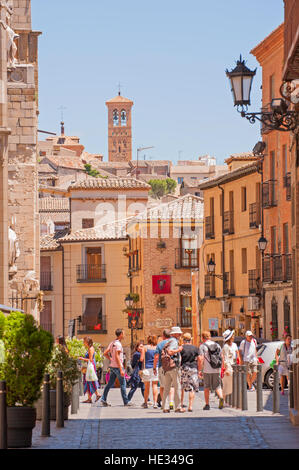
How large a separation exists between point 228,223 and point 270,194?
28.1 feet

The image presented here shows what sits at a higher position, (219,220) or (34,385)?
(219,220)

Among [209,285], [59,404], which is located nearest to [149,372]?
[59,404]

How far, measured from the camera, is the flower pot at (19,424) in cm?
1375

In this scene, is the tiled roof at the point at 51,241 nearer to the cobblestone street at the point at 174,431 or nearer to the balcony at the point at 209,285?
the balcony at the point at 209,285

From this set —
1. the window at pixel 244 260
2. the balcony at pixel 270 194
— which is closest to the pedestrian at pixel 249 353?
the balcony at pixel 270 194

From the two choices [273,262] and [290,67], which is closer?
[290,67]

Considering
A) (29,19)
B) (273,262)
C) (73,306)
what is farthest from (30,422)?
(73,306)

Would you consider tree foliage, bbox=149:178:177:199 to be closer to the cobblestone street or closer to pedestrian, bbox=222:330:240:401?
pedestrian, bbox=222:330:240:401

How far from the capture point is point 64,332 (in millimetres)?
72812

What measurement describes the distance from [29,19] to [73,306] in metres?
35.2

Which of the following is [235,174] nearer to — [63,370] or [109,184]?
[109,184]

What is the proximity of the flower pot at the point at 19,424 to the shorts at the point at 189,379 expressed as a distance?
30.5 feet

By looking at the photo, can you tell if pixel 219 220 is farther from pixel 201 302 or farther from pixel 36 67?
pixel 36 67
